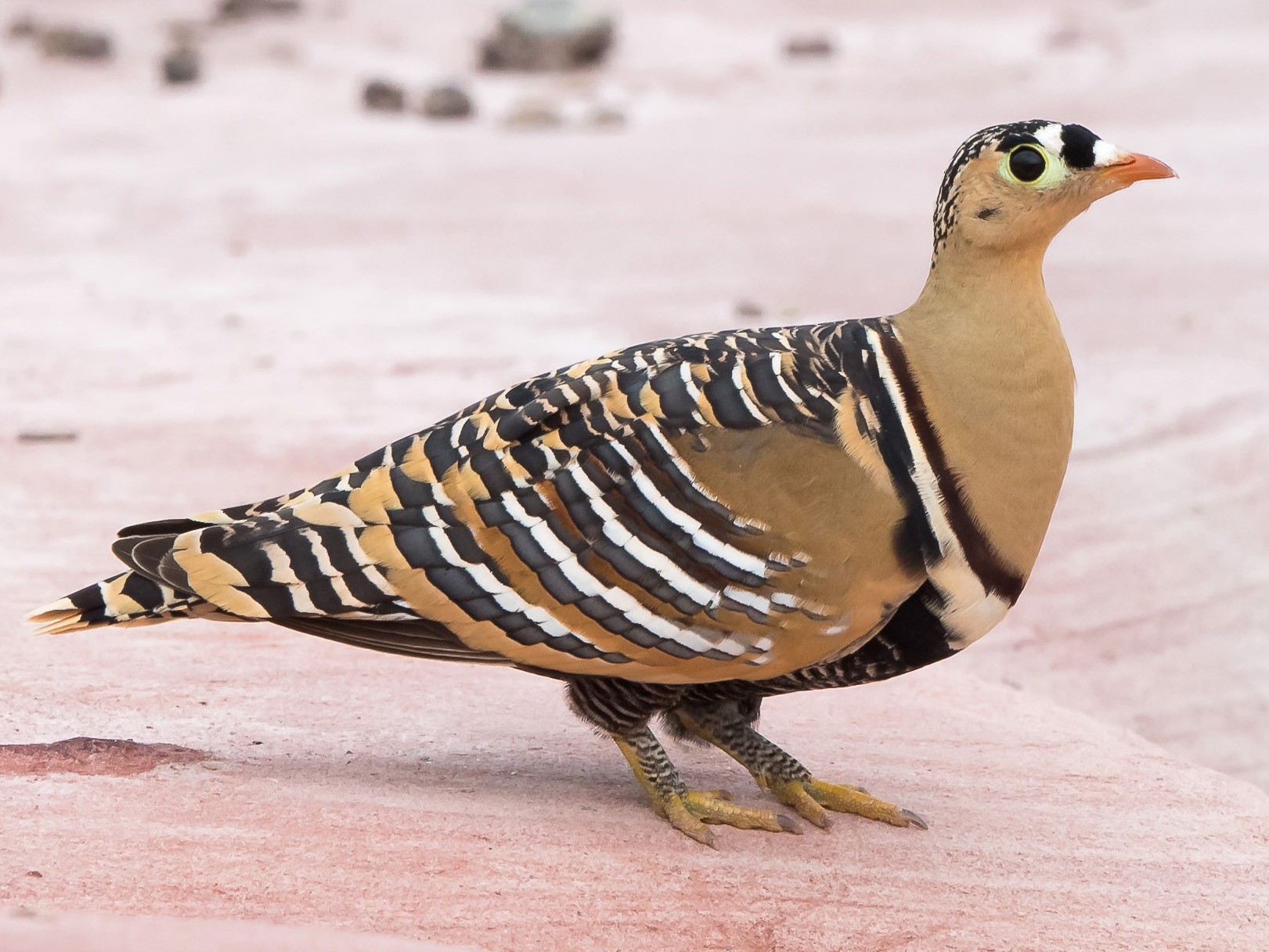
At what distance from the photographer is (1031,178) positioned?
3.96 m

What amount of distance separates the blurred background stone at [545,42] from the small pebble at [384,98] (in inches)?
154

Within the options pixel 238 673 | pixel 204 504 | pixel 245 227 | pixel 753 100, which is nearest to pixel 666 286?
pixel 245 227

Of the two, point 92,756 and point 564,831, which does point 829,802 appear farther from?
point 92,756

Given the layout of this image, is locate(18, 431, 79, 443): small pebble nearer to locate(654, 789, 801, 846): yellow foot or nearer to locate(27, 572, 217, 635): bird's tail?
locate(27, 572, 217, 635): bird's tail

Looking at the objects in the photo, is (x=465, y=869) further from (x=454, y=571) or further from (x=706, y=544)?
(x=706, y=544)

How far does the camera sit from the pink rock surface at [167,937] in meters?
2.98

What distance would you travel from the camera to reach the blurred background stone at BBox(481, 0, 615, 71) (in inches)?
869

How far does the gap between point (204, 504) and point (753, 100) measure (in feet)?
46.1

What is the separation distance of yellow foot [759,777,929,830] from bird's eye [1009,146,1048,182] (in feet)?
5.43

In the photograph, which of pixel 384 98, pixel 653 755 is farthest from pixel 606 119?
pixel 653 755

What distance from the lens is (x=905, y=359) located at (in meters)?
3.98

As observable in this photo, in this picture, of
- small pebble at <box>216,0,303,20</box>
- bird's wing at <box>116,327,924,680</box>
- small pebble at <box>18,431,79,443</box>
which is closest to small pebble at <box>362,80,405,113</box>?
small pebble at <box>216,0,303,20</box>

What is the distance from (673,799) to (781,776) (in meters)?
0.36

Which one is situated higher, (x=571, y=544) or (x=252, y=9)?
(x=252, y=9)
